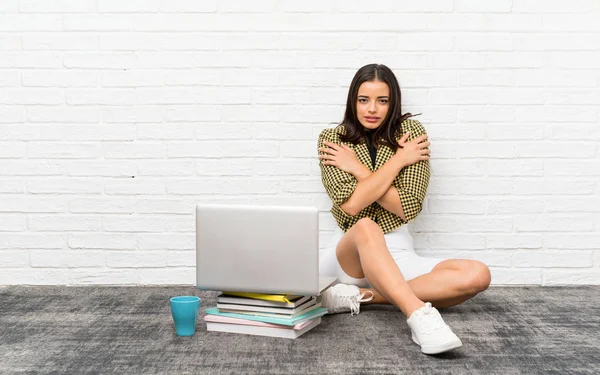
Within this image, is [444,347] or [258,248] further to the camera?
[258,248]

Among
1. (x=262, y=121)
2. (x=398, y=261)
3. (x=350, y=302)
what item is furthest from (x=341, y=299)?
(x=262, y=121)

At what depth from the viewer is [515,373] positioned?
2129 mm

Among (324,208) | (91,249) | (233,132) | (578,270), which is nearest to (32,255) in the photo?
(91,249)

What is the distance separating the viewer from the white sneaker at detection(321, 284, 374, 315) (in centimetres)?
283

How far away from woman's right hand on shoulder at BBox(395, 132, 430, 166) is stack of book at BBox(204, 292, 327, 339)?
2.35ft

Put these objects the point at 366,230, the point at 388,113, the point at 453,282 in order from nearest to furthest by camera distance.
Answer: the point at 366,230
the point at 453,282
the point at 388,113

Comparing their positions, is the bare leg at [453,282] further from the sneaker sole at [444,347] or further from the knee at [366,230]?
the sneaker sole at [444,347]

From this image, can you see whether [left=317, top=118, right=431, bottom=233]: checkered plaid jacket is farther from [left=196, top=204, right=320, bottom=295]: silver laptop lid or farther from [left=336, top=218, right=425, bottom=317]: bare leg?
[left=196, top=204, right=320, bottom=295]: silver laptop lid

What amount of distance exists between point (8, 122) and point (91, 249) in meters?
0.68

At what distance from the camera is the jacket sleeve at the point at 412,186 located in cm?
295

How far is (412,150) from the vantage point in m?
2.99

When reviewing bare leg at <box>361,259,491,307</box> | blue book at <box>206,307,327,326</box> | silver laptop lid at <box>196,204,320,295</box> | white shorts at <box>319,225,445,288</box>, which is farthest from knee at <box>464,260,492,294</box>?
silver laptop lid at <box>196,204,320,295</box>

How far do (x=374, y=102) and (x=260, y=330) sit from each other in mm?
1079

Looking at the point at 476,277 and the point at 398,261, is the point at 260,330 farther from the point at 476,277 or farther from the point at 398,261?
the point at 476,277
